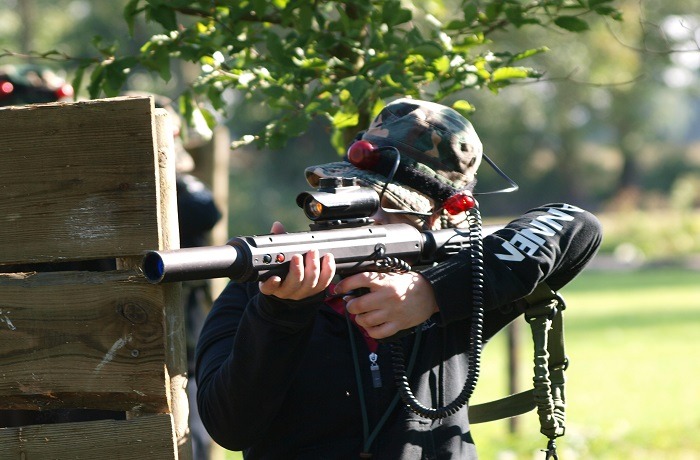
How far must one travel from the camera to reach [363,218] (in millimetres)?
2637

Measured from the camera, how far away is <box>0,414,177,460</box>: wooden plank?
2.59 metres

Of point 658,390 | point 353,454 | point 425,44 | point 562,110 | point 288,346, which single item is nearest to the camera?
point 288,346

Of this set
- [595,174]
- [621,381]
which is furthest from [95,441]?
[595,174]

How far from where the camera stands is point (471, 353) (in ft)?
9.21

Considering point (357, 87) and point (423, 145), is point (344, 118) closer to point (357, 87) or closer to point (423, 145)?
point (357, 87)

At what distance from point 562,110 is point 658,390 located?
35.5m

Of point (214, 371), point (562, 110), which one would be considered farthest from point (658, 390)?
point (562, 110)

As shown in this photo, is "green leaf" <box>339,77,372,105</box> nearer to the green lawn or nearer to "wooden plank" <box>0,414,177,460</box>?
"wooden plank" <box>0,414,177,460</box>

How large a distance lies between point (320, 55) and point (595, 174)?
1836 inches

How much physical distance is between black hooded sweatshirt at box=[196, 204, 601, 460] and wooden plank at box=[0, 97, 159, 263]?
0.39 meters

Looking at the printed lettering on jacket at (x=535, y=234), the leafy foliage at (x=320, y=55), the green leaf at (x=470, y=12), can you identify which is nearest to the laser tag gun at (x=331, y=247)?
the printed lettering on jacket at (x=535, y=234)

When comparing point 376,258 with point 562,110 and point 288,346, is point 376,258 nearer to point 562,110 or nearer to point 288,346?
point 288,346

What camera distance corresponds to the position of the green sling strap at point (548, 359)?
3057mm

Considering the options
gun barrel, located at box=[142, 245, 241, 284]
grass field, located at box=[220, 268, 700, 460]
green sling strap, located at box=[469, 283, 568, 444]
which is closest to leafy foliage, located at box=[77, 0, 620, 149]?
green sling strap, located at box=[469, 283, 568, 444]
